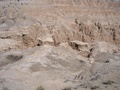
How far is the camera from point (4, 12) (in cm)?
4041

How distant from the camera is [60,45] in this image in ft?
74.1

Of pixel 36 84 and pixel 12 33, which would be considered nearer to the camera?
pixel 36 84

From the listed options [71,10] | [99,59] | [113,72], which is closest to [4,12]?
[71,10]

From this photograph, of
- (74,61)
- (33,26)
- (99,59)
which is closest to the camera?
(74,61)

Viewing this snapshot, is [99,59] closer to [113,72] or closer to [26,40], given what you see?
[113,72]

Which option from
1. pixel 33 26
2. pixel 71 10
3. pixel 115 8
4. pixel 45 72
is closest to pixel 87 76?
pixel 45 72

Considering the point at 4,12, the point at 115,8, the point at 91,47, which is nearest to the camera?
the point at 91,47

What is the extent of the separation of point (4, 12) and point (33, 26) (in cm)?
1088

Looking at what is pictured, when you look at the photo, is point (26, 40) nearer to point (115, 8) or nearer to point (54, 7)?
point (54, 7)

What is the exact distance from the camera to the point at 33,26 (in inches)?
1240

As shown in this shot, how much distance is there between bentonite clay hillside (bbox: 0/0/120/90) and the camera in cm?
1406

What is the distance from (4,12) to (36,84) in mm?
28519

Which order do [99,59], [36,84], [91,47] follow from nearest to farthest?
[36,84] → [99,59] → [91,47]

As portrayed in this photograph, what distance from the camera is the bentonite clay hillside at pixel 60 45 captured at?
14062mm
